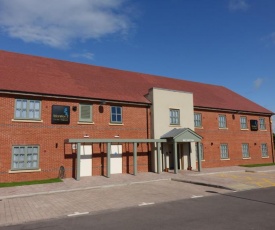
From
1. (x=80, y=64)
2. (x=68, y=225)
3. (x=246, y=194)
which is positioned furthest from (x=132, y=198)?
(x=80, y=64)

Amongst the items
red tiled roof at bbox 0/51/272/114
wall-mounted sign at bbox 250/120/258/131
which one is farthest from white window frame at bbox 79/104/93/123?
wall-mounted sign at bbox 250/120/258/131

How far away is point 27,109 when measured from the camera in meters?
16.2

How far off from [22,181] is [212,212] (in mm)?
11219

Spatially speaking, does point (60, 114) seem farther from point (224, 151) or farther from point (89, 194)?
point (224, 151)

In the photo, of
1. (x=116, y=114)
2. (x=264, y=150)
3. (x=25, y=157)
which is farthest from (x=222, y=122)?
(x=25, y=157)

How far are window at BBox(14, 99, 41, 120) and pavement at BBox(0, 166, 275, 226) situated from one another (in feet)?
13.9

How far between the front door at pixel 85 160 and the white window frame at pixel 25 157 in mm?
2787

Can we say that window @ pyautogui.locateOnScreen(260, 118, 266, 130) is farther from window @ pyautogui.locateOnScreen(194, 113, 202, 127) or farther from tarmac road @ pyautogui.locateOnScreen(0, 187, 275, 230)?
tarmac road @ pyautogui.locateOnScreen(0, 187, 275, 230)

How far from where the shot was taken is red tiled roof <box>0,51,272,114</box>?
56.0 feet

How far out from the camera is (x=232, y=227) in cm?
715

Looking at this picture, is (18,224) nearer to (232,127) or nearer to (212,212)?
(212,212)

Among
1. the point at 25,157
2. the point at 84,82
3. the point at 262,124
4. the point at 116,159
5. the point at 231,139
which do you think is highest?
the point at 84,82

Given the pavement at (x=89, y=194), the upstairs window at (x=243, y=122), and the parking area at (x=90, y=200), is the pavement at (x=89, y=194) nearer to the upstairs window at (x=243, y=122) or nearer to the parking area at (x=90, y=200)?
the parking area at (x=90, y=200)

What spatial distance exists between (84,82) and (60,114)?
4.00m
